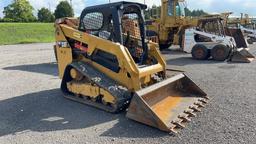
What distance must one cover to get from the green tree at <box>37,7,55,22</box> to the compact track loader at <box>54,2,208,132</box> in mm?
69086

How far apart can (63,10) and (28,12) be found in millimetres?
24853

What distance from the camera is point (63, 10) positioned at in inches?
2625

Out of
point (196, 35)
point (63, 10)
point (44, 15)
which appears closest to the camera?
point (196, 35)

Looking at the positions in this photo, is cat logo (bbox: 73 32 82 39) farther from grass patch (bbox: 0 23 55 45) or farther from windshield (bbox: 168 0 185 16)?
grass patch (bbox: 0 23 55 45)

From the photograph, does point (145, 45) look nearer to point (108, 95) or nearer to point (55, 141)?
point (108, 95)

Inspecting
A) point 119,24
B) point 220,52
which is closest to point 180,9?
point 220,52

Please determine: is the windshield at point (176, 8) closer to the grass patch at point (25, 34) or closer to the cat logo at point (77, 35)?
the cat logo at point (77, 35)

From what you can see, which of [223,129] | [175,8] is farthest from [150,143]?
[175,8]

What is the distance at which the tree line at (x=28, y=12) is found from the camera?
67.2 metres

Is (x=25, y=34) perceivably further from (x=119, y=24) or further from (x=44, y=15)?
(x=44, y=15)

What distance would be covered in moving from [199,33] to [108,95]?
979 cm

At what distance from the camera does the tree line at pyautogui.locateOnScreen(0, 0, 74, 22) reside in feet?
221

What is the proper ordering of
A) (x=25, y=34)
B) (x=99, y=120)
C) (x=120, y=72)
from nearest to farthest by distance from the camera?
(x=99, y=120)
(x=120, y=72)
(x=25, y=34)

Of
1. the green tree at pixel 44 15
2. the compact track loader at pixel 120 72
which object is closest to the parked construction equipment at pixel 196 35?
the compact track loader at pixel 120 72
